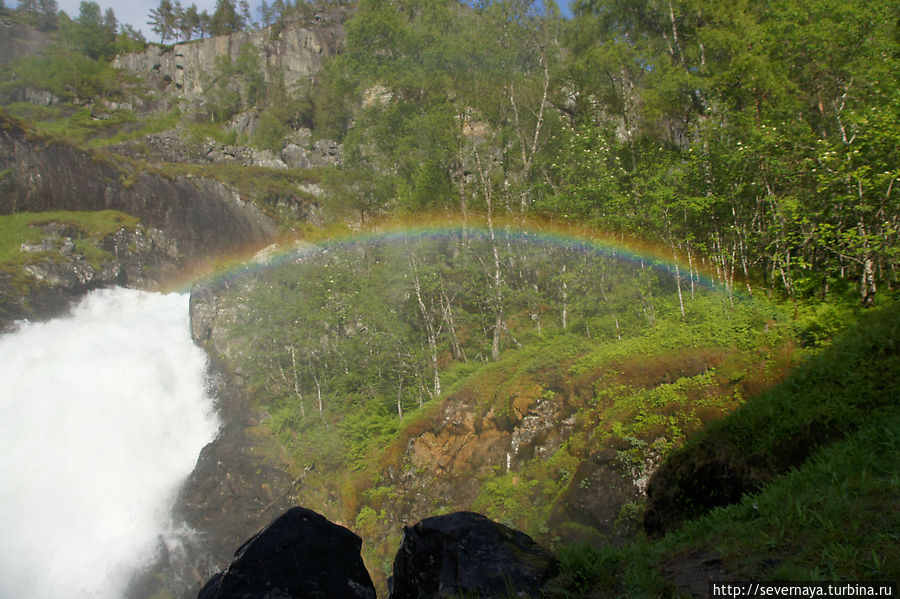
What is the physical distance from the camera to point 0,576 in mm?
22656

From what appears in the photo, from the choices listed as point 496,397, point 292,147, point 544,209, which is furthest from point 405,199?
point 292,147

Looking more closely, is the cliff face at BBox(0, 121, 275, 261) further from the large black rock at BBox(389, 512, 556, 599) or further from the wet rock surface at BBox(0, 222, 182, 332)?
the large black rock at BBox(389, 512, 556, 599)

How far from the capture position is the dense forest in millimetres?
6230

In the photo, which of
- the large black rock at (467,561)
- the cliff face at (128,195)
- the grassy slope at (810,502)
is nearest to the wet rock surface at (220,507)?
the large black rock at (467,561)

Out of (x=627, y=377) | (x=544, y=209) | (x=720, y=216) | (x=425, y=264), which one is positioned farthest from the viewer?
(x=425, y=264)

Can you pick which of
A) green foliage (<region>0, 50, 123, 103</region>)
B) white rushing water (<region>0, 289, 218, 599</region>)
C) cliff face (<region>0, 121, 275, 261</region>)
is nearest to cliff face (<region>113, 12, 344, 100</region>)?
green foliage (<region>0, 50, 123, 103</region>)

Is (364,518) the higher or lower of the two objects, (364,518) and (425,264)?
the lower

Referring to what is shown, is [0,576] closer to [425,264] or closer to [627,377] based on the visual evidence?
[425,264]

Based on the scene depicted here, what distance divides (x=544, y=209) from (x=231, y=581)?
19.2 metres

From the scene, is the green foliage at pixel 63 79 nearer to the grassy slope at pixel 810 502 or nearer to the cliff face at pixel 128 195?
the cliff face at pixel 128 195

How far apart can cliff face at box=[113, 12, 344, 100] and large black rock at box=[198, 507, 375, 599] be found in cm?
9147

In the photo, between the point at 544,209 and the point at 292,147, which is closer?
the point at 544,209

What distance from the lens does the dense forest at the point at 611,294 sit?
20.4 ft

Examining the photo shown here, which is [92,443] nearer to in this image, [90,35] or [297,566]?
[297,566]
